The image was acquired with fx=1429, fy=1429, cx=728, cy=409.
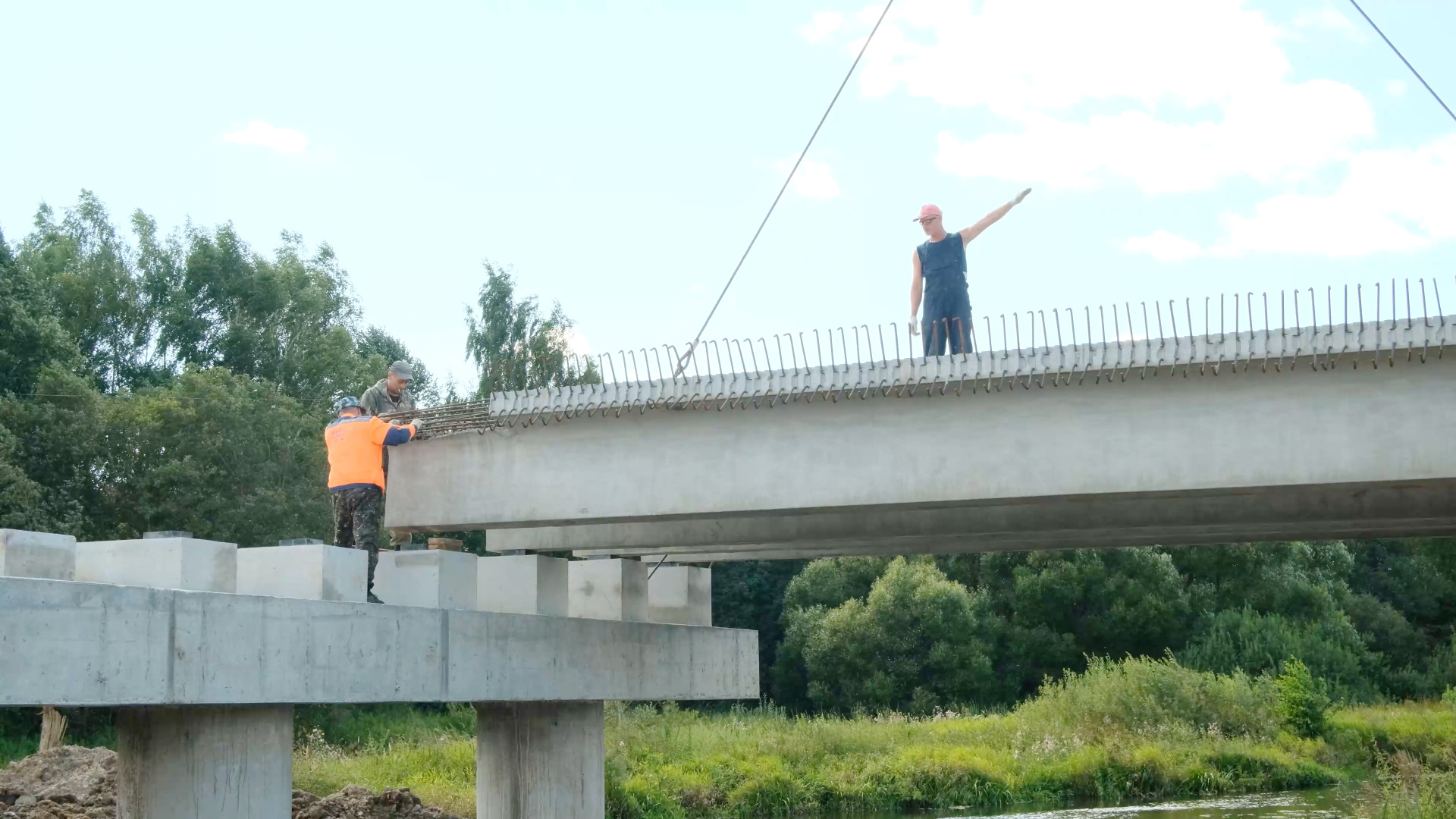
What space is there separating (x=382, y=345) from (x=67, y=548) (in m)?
51.5

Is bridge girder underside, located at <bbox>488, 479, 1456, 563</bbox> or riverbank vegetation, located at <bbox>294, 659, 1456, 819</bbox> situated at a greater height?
bridge girder underside, located at <bbox>488, 479, 1456, 563</bbox>

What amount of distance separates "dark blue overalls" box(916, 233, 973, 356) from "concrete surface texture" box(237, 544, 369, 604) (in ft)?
18.2

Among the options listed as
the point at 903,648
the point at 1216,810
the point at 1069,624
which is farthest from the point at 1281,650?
the point at 1216,810

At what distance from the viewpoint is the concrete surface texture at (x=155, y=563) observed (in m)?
9.91

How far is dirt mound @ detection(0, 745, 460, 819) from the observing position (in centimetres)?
1861

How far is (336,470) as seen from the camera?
12.8m

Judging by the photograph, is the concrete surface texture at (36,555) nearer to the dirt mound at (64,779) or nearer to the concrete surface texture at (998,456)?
the concrete surface texture at (998,456)

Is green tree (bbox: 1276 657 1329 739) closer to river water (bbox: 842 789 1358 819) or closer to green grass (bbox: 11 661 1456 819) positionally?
green grass (bbox: 11 661 1456 819)

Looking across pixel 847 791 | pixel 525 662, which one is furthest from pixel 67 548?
pixel 847 791

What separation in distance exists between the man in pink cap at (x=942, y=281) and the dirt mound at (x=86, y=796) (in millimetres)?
10616

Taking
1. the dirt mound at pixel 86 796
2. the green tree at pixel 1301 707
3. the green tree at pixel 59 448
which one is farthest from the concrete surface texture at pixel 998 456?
the green tree at pixel 59 448

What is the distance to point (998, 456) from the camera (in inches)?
477

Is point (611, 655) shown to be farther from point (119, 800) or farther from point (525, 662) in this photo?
point (119, 800)

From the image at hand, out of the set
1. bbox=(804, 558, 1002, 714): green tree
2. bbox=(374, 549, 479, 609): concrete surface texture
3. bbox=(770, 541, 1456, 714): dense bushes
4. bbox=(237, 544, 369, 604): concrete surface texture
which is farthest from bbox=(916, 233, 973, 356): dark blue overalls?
bbox=(804, 558, 1002, 714): green tree
